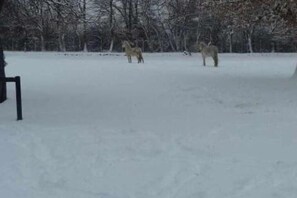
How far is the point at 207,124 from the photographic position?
11.3m

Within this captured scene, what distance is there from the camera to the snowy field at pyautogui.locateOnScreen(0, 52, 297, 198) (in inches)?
276

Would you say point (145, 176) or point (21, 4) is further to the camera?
point (21, 4)

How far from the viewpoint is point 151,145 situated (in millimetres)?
9234

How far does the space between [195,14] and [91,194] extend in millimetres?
54311

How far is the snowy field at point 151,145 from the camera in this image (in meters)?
7.00

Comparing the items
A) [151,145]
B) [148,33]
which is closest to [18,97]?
[151,145]

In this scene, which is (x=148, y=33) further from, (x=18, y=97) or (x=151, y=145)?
(x=151, y=145)

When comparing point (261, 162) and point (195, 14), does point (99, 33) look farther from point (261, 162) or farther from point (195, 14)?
point (261, 162)

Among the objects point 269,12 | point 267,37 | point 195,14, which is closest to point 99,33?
point 195,14

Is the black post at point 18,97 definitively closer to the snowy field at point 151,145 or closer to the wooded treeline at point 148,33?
the snowy field at point 151,145

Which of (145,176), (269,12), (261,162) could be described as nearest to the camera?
(145,176)

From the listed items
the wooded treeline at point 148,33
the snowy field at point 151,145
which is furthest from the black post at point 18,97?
the wooded treeline at point 148,33

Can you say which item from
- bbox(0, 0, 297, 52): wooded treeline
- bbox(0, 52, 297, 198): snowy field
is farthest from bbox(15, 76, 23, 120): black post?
bbox(0, 0, 297, 52): wooded treeline

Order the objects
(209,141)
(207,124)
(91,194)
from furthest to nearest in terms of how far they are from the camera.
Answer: (207,124) → (209,141) → (91,194)
